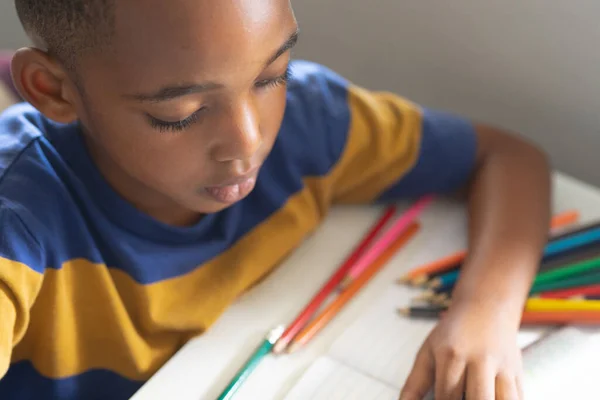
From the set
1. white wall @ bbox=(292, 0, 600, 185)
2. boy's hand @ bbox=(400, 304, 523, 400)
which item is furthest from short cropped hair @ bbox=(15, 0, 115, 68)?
white wall @ bbox=(292, 0, 600, 185)

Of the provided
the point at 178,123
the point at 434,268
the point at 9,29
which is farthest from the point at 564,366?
the point at 9,29

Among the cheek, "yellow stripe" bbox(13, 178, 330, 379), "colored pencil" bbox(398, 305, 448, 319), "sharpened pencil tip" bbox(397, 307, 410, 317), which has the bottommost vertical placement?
"yellow stripe" bbox(13, 178, 330, 379)

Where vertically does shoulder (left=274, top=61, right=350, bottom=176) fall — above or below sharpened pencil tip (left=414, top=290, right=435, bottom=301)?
above

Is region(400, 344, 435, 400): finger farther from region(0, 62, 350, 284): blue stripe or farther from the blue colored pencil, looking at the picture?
region(0, 62, 350, 284): blue stripe

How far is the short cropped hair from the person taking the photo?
485mm

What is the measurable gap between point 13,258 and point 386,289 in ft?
1.05

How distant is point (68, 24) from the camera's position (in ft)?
1.67

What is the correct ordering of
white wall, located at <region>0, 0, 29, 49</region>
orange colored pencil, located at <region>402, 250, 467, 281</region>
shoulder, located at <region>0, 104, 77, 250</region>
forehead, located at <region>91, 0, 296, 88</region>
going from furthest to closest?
white wall, located at <region>0, 0, 29, 49</region> → orange colored pencil, located at <region>402, 250, 467, 281</region> → shoulder, located at <region>0, 104, 77, 250</region> → forehead, located at <region>91, 0, 296, 88</region>

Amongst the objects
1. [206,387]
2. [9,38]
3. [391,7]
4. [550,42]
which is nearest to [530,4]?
[550,42]

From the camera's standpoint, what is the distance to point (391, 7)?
0.88 metres

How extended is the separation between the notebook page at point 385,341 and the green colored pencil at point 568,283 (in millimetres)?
45

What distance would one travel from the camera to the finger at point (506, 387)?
1.78 ft

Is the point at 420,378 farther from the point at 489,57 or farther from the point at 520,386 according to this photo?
the point at 489,57

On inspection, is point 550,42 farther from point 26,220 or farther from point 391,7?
point 26,220
